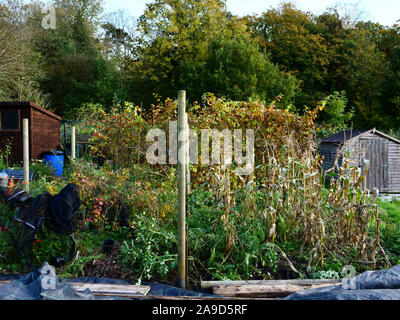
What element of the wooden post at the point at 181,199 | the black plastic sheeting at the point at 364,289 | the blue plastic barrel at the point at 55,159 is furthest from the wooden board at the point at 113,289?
the blue plastic barrel at the point at 55,159

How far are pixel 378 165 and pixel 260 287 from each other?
9112 mm

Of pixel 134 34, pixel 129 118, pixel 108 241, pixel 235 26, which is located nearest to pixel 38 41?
pixel 134 34

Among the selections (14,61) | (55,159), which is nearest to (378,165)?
(55,159)

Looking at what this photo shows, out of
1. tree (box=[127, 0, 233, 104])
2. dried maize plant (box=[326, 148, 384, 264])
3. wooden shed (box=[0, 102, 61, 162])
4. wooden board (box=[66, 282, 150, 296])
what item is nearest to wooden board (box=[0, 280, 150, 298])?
wooden board (box=[66, 282, 150, 296])

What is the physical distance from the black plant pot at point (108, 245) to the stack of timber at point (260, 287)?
3.92 feet

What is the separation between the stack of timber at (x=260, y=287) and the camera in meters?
3.10

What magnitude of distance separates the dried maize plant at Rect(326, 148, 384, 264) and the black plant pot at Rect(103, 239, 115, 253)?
2.34 m

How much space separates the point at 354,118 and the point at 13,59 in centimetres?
1627

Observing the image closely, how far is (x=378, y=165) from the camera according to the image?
424 inches

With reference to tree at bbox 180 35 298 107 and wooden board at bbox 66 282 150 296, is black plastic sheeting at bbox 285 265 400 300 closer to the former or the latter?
wooden board at bbox 66 282 150 296

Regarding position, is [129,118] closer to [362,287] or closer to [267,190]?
[267,190]

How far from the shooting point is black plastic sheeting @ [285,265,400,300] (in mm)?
2596

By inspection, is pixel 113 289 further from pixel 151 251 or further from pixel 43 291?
pixel 151 251

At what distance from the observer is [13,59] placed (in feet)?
49.0
